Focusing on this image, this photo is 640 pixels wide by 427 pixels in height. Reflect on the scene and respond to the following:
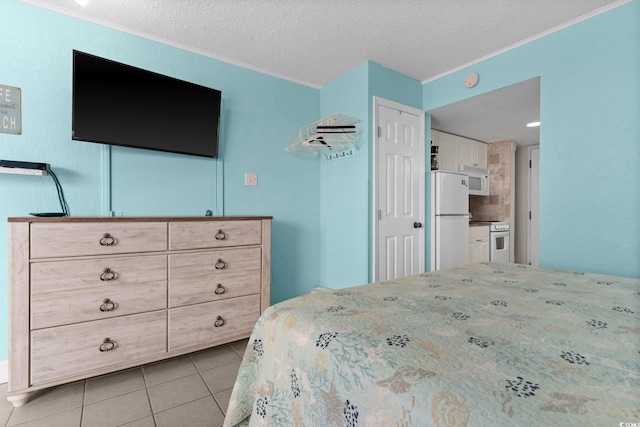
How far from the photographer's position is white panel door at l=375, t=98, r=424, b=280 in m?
2.86

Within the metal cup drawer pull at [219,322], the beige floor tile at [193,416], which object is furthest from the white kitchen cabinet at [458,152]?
the beige floor tile at [193,416]

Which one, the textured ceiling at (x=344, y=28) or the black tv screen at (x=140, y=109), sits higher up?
the textured ceiling at (x=344, y=28)

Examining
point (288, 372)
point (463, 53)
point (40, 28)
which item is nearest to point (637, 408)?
point (288, 372)

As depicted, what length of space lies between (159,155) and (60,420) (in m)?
1.79

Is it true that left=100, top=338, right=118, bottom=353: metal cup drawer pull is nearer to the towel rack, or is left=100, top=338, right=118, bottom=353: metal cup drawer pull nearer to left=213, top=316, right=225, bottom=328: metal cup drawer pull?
left=213, top=316, right=225, bottom=328: metal cup drawer pull

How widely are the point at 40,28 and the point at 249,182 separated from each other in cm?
177

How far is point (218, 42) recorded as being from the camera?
8.00 ft

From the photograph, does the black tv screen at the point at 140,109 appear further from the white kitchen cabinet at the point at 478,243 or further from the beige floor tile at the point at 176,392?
the white kitchen cabinet at the point at 478,243

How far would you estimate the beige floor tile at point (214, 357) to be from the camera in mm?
2072

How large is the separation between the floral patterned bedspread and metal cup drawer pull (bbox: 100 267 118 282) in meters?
1.27

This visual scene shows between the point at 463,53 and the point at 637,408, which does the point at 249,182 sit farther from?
the point at 637,408

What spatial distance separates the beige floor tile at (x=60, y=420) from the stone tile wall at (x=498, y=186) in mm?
5436

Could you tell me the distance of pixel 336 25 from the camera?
2.22m

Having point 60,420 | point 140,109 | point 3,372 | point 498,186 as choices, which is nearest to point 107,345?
point 60,420
